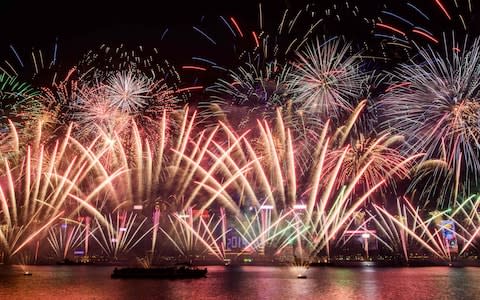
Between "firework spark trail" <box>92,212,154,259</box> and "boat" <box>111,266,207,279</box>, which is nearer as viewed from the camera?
"boat" <box>111,266,207,279</box>

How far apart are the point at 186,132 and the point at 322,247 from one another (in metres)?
22.6

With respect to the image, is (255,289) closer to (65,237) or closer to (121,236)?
(121,236)

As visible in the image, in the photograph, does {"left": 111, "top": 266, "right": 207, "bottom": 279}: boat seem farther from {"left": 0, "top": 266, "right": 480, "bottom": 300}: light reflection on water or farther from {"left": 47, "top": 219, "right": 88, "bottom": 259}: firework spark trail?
{"left": 47, "top": 219, "right": 88, "bottom": 259}: firework spark trail

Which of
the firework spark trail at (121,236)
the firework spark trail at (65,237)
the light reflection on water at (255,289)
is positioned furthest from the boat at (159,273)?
the firework spark trail at (65,237)

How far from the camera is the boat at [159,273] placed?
3216cm

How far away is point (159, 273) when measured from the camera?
32656mm

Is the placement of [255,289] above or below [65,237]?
below

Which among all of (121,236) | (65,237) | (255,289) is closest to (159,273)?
(255,289)

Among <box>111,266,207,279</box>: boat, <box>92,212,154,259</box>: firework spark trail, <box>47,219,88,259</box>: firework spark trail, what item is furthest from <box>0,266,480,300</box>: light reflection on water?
<box>47,219,88,259</box>: firework spark trail

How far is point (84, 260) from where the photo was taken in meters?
51.9

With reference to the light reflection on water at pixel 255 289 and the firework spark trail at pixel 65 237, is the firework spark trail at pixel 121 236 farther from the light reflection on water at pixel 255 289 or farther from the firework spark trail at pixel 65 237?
the light reflection on water at pixel 255 289

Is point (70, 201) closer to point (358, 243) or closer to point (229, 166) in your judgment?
point (229, 166)

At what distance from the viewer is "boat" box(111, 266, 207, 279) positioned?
32.2m

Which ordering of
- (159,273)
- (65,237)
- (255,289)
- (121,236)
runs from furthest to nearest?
(65,237)
(121,236)
(159,273)
(255,289)
